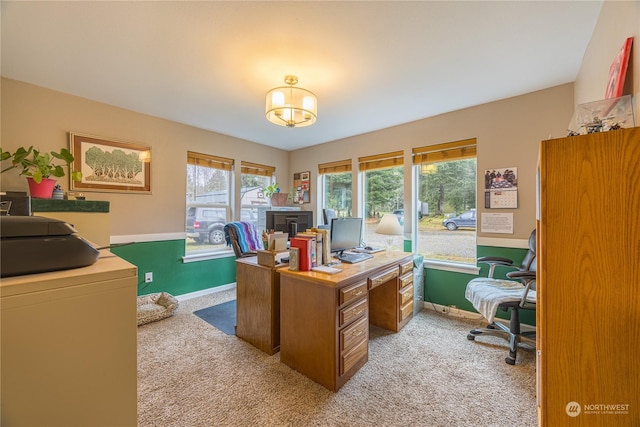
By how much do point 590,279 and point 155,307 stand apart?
3.58 metres

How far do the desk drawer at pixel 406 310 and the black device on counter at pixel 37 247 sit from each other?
262cm

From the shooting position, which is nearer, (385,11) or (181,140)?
(385,11)

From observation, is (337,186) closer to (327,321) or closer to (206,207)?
(206,207)

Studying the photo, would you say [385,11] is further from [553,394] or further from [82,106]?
[82,106]

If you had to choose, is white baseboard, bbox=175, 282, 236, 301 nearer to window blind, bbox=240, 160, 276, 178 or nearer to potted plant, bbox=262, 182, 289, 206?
potted plant, bbox=262, 182, 289, 206

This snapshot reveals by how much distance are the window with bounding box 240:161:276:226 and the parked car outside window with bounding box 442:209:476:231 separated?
3.03 m

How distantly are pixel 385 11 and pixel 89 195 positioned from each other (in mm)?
3407

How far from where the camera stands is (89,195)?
9.15 ft

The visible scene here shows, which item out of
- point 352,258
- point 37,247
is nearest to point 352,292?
point 352,258

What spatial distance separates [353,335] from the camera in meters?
1.87

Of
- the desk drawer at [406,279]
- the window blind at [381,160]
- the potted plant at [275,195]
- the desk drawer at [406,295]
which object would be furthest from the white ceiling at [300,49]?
the desk drawer at [406,295]

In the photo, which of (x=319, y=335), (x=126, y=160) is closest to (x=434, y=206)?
(x=319, y=335)

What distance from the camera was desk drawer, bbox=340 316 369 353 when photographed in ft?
5.79

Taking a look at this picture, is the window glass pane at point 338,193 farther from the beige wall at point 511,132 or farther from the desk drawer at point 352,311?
the desk drawer at point 352,311
